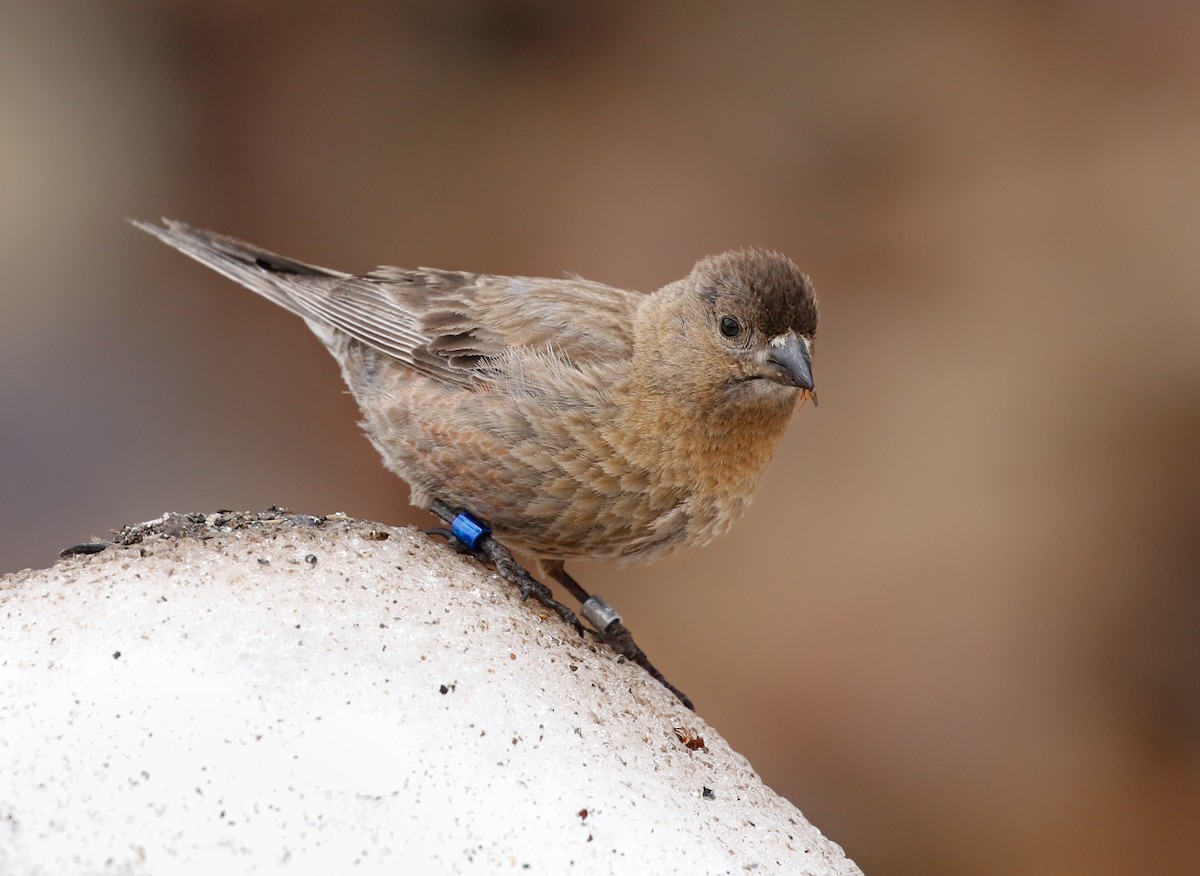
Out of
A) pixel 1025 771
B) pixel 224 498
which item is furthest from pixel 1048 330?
pixel 224 498

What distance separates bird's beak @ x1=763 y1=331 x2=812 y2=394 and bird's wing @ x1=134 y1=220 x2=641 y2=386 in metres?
0.48

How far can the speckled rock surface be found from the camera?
2.33 m

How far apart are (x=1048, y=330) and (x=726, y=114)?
2086mm

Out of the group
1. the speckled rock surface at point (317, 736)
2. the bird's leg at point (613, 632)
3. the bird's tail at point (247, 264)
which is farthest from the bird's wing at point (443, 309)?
the speckled rock surface at point (317, 736)

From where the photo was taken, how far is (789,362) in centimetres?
386

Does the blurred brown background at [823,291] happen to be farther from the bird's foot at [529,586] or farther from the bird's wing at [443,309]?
the bird's foot at [529,586]

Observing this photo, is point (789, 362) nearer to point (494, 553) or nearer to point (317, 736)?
point (494, 553)

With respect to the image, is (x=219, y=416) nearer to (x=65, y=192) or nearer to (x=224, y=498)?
(x=224, y=498)

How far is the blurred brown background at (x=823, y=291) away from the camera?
627cm

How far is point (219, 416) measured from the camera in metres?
7.12

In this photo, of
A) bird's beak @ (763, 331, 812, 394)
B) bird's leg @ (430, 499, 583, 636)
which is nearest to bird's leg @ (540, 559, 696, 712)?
bird's leg @ (430, 499, 583, 636)

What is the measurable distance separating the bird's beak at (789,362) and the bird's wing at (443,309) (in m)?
0.48

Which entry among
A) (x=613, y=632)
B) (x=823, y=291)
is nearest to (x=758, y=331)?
(x=613, y=632)

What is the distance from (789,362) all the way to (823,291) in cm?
301
